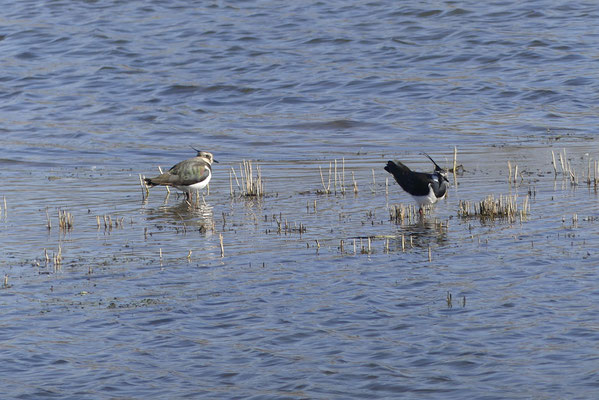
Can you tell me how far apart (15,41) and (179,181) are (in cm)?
2264

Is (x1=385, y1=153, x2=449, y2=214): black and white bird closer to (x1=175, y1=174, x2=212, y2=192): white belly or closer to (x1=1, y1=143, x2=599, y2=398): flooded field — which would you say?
(x1=1, y1=143, x2=599, y2=398): flooded field

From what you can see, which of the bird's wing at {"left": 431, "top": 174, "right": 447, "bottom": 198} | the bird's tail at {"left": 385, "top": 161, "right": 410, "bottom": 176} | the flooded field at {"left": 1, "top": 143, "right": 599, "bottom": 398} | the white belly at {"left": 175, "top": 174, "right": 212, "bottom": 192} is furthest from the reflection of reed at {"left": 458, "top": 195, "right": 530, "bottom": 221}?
the white belly at {"left": 175, "top": 174, "right": 212, "bottom": 192}

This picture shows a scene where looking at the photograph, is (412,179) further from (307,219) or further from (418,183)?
(307,219)

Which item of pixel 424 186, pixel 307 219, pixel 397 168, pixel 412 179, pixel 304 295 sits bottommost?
pixel 304 295

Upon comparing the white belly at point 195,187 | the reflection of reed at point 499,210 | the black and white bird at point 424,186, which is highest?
the white belly at point 195,187

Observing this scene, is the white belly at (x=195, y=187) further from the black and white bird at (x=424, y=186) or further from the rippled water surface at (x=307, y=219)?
the black and white bird at (x=424, y=186)

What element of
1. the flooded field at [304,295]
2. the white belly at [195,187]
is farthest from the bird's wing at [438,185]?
the white belly at [195,187]

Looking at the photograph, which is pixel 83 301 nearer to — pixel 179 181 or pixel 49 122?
pixel 179 181

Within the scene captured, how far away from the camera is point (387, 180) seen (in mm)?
16547

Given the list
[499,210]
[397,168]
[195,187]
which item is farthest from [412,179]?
[195,187]

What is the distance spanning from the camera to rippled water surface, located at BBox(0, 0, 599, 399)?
781 cm

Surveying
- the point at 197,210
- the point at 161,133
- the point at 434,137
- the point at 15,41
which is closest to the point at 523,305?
the point at 197,210

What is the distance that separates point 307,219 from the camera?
44.3 ft

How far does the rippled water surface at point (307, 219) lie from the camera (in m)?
7.81
